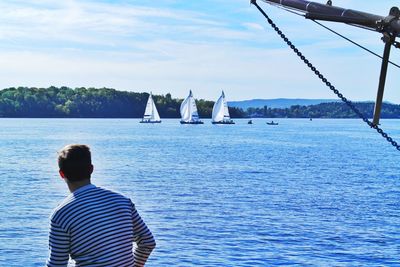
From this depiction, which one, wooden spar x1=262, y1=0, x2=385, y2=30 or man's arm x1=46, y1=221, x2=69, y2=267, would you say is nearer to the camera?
man's arm x1=46, y1=221, x2=69, y2=267

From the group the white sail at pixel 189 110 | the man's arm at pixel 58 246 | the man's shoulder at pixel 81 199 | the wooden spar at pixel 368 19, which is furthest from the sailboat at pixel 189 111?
the man's arm at pixel 58 246

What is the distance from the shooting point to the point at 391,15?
318 inches

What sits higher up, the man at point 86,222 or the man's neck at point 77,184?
the man's neck at point 77,184

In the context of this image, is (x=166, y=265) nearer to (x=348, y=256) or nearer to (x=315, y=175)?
(x=348, y=256)

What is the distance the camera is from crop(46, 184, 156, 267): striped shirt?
3982 mm

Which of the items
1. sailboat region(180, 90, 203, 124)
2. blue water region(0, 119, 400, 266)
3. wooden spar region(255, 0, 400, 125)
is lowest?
blue water region(0, 119, 400, 266)

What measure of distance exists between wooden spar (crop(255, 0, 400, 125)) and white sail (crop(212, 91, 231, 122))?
154 meters

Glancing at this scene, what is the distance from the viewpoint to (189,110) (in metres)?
182

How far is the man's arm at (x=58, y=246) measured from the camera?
156 inches

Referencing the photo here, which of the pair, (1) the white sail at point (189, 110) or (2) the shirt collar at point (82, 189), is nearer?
(2) the shirt collar at point (82, 189)

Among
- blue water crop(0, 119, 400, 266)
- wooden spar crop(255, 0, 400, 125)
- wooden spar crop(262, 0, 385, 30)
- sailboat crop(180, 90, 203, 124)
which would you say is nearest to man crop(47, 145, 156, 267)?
wooden spar crop(255, 0, 400, 125)

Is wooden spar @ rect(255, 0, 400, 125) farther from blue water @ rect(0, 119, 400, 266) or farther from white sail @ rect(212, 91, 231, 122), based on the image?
white sail @ rect(212, 91, 231, 122)

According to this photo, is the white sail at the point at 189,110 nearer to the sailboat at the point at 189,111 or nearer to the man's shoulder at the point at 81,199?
the sailboat at the point at 189,111

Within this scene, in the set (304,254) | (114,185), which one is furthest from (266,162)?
(304,254)
